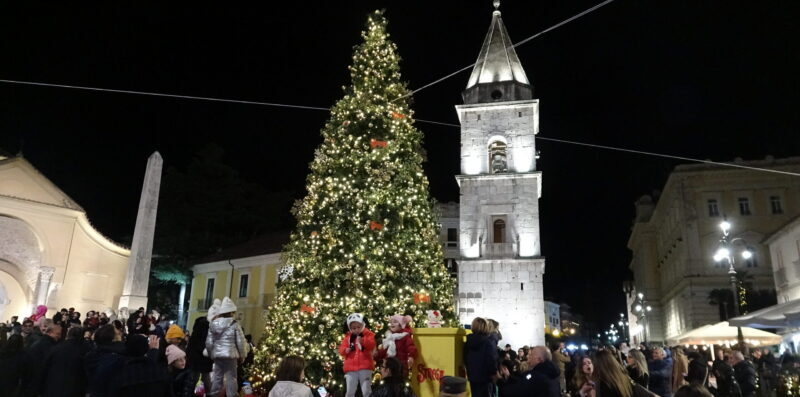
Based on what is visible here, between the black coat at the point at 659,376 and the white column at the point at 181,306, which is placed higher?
the white column at the point at 181,306

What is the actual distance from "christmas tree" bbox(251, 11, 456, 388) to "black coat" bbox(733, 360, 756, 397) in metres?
5.72

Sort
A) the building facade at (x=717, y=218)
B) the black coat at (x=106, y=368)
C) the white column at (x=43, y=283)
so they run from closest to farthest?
the black coat at (x=106, y=368) < the white column at (x=43, y=283) < the building facade at (x=717, y=218)

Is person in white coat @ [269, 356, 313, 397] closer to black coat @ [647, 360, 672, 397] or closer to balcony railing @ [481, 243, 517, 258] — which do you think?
black coat @ [647, 360, 672, 397]

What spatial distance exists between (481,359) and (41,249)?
23.7 m

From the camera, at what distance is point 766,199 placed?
120 feet

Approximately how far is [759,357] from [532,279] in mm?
8577

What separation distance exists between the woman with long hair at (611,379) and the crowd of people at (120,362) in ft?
12.8

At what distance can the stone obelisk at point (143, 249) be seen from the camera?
61.4ft

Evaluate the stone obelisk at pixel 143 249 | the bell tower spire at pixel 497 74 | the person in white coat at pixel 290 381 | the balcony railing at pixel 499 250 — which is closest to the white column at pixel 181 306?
the stone obelisk at pixel 143 249

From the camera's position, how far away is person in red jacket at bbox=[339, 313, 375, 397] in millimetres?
8039

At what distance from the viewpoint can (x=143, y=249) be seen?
19172 mm

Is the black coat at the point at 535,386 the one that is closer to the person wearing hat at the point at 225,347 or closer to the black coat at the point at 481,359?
the black coat at the point at 481,359

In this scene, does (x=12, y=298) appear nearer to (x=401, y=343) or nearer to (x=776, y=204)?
(x=401, y=343)

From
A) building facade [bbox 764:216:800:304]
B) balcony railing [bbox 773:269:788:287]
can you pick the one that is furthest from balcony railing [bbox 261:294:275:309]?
balcony railing [bbox 773:269:788:287]
